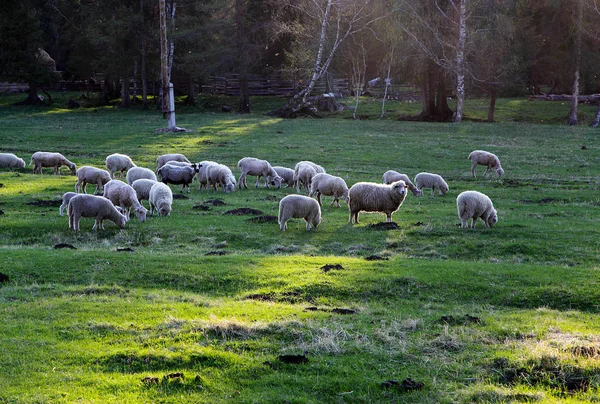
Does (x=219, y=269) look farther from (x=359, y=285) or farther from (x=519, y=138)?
(x=519, y=138)

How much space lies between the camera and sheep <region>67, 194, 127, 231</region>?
17.5 meters

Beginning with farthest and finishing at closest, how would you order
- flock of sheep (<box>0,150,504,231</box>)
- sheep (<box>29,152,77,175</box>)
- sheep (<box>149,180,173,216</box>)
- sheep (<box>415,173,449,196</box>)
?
1. sheep (<box>29,152,77,175</box>)
2. sheep (<box>415,173,449,196</box>)
3. sheep (<box>149,180,173,216</box>)
4. flock of sheep (<box>0,150,504,231</box>)

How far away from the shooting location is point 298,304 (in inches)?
492

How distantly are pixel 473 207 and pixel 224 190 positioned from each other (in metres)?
10.9

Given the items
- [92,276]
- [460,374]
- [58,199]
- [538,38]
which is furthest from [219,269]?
[538,38]

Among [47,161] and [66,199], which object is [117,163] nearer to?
[47,161]

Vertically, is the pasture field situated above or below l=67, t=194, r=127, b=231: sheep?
below

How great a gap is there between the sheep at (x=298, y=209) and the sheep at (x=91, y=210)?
173 inches

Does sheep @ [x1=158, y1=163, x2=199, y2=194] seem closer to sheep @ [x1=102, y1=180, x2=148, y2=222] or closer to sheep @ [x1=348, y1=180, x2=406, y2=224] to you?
sheep @ [x1=102, y1=180, x2=148, y2=222]

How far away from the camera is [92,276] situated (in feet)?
44.8

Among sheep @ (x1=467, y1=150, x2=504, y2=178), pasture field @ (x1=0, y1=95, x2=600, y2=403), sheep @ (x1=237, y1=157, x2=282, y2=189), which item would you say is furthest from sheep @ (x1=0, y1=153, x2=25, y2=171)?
sheep @ (x1=467, y1=150, x2=504, y2=178)

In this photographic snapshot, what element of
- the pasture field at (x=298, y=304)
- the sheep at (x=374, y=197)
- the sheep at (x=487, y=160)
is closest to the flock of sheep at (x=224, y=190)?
the sheep at (x=374, y=197)

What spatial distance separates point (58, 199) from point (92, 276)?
32.7 ft

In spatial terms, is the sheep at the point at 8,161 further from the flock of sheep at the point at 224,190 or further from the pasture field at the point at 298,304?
the pasture field at the point at 298,304
